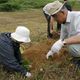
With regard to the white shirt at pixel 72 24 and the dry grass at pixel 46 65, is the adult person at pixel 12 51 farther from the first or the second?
the white shirt at pixel 72 24

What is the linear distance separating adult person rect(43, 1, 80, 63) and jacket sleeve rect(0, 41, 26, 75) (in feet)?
2.06

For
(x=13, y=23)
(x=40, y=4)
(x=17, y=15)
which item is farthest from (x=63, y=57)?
(x=40, y=4)

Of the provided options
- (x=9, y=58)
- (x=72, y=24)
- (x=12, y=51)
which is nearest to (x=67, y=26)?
(x=72, y=24)

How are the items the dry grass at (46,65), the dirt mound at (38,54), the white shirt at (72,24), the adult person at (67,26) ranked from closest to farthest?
the adult person at (67,26) → the dry grass at (46,65) → the white shirt at (72,24) → the dirt mound at (38,54)

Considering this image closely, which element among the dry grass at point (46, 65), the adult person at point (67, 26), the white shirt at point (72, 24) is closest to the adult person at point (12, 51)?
the dry grass at point (46, 65)

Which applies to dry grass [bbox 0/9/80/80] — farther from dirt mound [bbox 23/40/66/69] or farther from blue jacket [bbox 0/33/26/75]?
blue jacket [bbox 0/33/26/75]

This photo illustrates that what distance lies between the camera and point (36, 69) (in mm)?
6496

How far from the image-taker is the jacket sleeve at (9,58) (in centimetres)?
620

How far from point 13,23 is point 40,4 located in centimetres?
559

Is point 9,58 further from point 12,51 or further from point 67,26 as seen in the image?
point 67,26

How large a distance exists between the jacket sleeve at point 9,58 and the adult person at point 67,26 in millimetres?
629

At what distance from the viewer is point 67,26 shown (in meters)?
6.57

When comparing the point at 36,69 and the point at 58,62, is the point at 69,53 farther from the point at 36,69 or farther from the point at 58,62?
the point at 36,69

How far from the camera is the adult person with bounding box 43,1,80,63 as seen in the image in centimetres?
613
